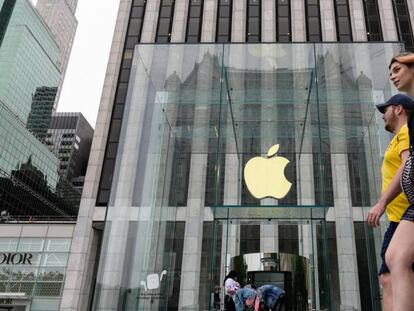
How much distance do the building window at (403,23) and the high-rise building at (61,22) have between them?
134m

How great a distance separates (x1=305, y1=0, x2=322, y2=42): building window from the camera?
2594 centimetres

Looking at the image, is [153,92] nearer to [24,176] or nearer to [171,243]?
[171,243]

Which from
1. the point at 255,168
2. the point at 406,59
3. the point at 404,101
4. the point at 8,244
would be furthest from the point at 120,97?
the point at 406,59

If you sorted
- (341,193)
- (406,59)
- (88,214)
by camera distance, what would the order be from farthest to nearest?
1. (88,214)
2. (341,193)
3. (406,59)

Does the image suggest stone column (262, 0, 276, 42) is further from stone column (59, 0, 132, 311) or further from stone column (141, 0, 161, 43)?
stone column (59, 0, 132, 311)

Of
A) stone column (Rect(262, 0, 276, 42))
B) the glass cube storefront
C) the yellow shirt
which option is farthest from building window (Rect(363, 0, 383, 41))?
the yellow shirt

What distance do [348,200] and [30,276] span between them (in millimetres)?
20018

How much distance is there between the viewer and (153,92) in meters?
9.56

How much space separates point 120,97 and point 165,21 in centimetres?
633

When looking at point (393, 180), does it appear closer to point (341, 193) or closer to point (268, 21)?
point (341, 193)

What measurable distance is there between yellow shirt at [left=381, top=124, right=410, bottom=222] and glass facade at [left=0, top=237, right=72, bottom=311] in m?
22.5

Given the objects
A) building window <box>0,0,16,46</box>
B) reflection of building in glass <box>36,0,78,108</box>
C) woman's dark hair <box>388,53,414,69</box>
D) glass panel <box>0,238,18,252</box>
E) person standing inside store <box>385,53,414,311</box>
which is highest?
reflection of building in glass <box>36,0,78,108</box>

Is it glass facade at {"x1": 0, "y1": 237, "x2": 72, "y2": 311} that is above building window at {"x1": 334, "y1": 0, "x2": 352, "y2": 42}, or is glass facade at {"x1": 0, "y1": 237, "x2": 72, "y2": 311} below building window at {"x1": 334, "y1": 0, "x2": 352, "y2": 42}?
below

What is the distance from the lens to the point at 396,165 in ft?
8.07
